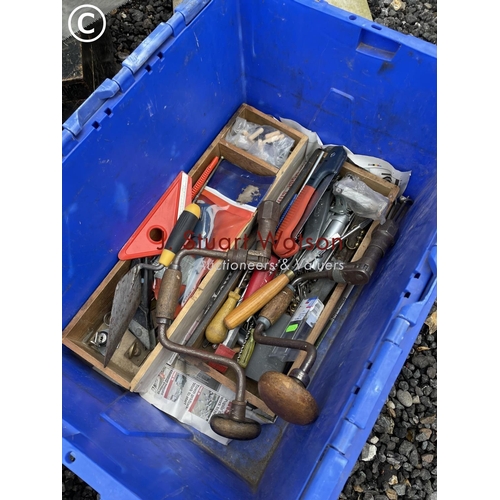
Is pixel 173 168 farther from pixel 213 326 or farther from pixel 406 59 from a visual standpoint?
pixel 406 59

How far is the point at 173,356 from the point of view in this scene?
1233mm

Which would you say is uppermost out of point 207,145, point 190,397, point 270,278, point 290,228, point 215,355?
point 207,145

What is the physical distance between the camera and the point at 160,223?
1.30 m

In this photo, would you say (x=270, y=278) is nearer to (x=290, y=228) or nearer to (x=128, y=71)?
(x=290, y=228)

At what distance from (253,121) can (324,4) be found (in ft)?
1.39

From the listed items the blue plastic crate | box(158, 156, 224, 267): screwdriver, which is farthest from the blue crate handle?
box(158, 156, 224, 267): screwdriver

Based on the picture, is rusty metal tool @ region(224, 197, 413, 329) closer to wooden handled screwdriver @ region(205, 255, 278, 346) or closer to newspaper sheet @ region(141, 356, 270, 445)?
wooden handled screwdriver @ region(205, 255, 278, 346)

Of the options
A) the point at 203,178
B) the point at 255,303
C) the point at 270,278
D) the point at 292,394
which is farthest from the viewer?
the point at 203,178

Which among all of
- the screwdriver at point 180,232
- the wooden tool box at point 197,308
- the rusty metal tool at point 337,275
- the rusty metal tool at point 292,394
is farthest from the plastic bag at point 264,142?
the rusty metal tool at point 292,394

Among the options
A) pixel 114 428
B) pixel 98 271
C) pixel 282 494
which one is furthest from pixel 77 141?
pixel 282 494

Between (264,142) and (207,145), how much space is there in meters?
0.18

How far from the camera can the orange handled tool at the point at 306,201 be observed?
124 cm

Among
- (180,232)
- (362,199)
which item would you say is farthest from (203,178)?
(362,199)

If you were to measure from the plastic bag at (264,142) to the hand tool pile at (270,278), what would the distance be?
0.35 ft
